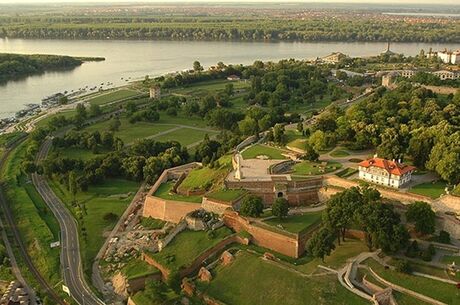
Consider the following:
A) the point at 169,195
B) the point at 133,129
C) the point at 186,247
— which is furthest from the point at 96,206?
the point at 133,129

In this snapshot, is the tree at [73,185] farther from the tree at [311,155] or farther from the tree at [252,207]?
the tree at [311,155]

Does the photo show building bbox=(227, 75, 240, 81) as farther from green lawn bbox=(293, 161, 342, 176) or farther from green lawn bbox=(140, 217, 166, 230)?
green lawn bbox=(140, 217, 166, 230)

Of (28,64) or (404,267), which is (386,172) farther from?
(28,64)

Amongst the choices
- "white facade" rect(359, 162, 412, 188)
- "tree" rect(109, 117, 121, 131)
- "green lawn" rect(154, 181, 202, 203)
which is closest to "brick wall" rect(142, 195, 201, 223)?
"green lawn" rect(154, 181, 202, 203)

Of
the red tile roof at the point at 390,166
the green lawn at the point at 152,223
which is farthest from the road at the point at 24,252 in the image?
the red tile roof at the point at 390,166

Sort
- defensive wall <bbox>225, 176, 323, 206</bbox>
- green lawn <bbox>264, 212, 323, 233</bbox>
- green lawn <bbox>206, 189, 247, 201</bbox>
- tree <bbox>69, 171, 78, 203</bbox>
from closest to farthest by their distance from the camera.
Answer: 1. green lawn <bbox>264, 212, 323, 233</bbox>
2. green lawn <bbox>206, 189, 247, 201</bbox>
3. defensive wall <bbox>225, 176, 323, 206</bbox>
4. tree <bbox>69, 171, 78, 203</bbox>
